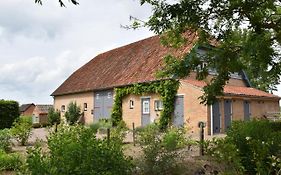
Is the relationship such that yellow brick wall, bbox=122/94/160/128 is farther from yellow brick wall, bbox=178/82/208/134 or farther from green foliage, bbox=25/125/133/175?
green foliage, bbox=25/125/133/175

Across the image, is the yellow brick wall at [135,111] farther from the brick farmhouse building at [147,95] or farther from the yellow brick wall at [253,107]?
the yellow brick wall at [253,107]

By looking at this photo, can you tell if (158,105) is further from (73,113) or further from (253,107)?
(73,113)

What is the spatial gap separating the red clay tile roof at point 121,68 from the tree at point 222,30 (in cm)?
1096

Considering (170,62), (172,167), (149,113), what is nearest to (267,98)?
(149,113)

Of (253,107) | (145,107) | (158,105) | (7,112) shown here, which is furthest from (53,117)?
(253,107)

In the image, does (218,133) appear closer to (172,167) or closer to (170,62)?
(170,62)

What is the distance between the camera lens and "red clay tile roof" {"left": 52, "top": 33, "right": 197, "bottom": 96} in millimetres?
27672

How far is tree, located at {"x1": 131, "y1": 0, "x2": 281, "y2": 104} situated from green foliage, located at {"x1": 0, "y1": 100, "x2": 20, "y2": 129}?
19.2m

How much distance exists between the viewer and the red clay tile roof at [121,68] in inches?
1089

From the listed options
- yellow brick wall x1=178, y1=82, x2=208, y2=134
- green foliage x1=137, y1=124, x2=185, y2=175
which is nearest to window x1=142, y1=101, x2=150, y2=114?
yellow brick wall x1=178, y1=82, x2=208, y2=134

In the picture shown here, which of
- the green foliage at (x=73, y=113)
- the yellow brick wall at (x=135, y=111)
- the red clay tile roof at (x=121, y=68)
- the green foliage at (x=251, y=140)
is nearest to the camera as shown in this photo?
the green foliage at (x=251, y=140)

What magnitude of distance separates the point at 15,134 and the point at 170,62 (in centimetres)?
831

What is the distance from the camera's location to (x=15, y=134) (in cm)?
1697

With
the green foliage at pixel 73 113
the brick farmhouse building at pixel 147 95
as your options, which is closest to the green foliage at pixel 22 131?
the brick farmhouse building at pixel 147 95
